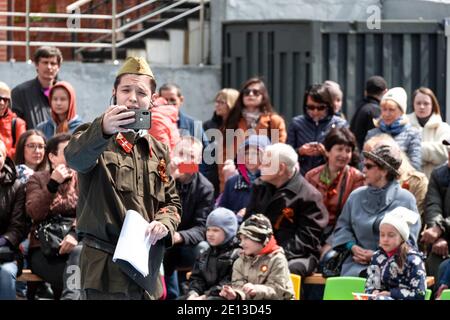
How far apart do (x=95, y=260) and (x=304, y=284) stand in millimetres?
4142

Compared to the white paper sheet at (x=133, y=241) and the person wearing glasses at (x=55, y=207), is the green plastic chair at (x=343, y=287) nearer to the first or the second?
the person wearing glasses at (x=55, y=207)

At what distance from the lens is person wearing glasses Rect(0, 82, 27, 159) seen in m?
12.0

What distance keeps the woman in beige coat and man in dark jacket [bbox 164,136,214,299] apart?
1908 millimetres

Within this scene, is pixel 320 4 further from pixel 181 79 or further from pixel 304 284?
pixel 304 284

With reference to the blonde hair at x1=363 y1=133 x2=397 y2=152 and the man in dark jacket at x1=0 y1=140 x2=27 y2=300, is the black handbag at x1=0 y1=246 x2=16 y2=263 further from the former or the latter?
the blonde hair at x1=363 y1=133 x2=397 y2=152

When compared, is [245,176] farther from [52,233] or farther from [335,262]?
[52,233]

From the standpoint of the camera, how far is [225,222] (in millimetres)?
10742

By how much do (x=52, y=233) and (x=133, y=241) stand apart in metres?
4.09

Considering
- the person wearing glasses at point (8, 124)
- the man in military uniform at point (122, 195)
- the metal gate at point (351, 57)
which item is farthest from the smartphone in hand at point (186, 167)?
the man in military uniform at point (122, 195)

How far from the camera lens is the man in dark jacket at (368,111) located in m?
12.8

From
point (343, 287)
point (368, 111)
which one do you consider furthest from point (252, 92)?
point (343, 287)

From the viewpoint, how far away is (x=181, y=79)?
49.1 feet

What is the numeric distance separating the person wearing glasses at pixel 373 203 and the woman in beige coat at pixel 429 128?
3.69 ft

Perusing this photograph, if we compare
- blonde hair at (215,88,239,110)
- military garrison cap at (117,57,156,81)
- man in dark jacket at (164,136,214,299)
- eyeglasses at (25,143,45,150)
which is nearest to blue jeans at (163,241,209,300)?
man in dark jacket at (164,136,214,299)
